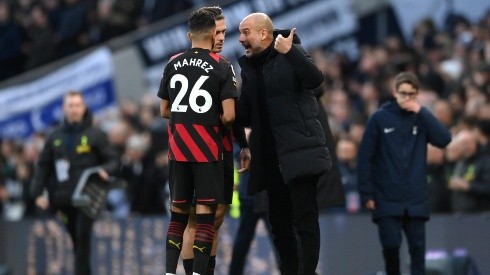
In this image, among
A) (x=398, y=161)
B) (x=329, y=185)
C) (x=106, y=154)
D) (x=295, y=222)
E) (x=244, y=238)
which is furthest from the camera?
(x=106, y=154)

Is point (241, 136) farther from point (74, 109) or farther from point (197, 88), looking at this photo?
point (74, 109)

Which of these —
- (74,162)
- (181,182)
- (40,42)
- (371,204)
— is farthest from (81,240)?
(40,42)

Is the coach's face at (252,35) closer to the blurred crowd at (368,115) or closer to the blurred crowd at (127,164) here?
the blurred crowd at (368,115)

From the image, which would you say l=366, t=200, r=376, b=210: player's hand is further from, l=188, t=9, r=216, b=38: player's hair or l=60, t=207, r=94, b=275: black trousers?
l=60, t=207, r=94, b=275: black trousers

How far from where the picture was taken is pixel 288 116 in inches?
454

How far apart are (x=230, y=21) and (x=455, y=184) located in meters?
6.61

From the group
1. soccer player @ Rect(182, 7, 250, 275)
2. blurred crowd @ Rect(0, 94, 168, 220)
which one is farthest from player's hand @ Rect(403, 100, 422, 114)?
blurred crowd @ Rect(0, 94, 168, 220)

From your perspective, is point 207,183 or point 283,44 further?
point 207,183

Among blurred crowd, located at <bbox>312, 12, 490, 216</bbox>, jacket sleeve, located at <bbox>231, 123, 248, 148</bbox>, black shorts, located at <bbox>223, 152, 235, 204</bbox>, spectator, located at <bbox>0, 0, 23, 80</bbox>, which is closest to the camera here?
black shorts, located at <bbox>223, 152, 235, 204</bbox>

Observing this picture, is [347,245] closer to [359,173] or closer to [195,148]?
[359,173]

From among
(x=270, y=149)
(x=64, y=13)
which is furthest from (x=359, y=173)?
(x=64, y=13)

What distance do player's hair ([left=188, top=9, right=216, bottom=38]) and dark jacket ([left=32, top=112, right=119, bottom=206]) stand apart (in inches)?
175

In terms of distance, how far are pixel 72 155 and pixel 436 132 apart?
14.1 ft

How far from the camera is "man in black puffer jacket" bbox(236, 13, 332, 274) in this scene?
11.4 m
